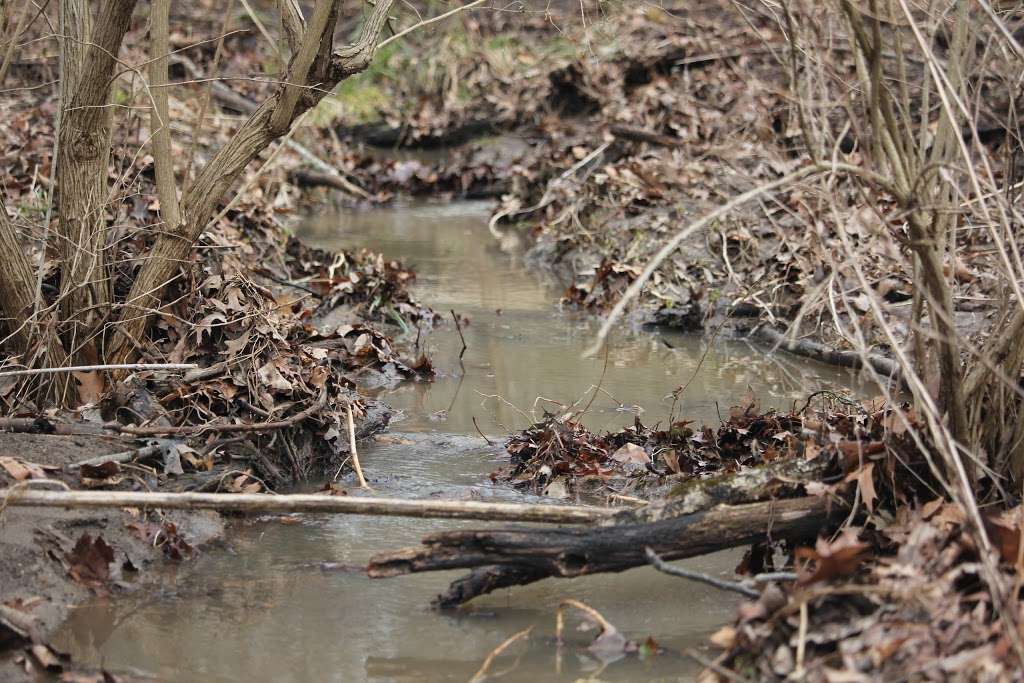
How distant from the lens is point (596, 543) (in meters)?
3.42

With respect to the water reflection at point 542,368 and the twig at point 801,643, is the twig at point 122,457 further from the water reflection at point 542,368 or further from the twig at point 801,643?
the twig at point 801,643

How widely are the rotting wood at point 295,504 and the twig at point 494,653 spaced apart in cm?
35

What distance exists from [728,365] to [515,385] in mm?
1449

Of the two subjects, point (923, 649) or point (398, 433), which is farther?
point (398, 433)

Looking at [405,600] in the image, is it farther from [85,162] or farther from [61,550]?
[85,162]

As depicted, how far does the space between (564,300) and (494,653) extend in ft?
17.7

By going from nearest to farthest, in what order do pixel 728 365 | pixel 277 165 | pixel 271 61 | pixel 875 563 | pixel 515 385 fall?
pixel 875 563 < pixel 515 385 < pixel 728 365 < pixel 277 165 < pixel 271 61

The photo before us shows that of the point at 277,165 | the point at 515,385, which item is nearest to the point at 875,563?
the point at 515,385

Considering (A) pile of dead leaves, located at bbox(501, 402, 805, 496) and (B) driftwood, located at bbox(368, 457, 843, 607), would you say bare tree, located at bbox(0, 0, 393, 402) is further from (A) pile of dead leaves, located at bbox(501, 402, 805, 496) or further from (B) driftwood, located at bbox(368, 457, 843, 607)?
(B) driftwood, located at bbox(368, 457, 843, 607)

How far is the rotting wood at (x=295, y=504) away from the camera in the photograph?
3.40 m

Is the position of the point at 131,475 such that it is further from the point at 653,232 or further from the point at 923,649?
the point at 653,232

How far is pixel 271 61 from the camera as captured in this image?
15547 mm

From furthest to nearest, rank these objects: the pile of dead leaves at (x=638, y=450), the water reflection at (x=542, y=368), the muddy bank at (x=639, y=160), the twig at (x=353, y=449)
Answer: the muddy bank at (x=639, y=160) → the water reflection at (x=542, y=368) → the pile of dead leaves at (x=638, y=450) → the twig at (x=353, y=449)

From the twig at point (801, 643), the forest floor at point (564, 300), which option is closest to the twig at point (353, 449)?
the forest floor at point (564, 300)
